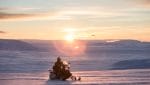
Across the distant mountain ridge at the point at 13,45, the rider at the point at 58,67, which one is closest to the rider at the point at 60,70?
the rider at the point at 58,67

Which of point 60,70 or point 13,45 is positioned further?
point 13,45

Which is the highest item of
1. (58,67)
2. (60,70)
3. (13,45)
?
(13,45)

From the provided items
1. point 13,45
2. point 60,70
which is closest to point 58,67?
point 60,70

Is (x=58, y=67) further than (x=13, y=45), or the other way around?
(x=13, y=45)

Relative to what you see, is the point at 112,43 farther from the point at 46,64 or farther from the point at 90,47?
the point at 46,64

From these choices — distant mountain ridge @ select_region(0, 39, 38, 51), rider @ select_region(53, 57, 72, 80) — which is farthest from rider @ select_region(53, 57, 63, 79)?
distant mountain ridge @ select_region(0, 39, 38, 51)

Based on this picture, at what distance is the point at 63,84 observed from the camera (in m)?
36.6

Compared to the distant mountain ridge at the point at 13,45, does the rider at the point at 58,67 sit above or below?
below

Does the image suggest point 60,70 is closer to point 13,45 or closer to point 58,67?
point 58,67

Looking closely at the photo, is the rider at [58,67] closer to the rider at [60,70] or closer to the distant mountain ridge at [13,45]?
the rider at [60,70]

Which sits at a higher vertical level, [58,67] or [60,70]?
[58,67]

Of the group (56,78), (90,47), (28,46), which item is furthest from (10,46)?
(56,78)

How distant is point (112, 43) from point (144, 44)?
5.77 m

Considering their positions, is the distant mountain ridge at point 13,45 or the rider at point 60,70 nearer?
the rider at point 60,70
